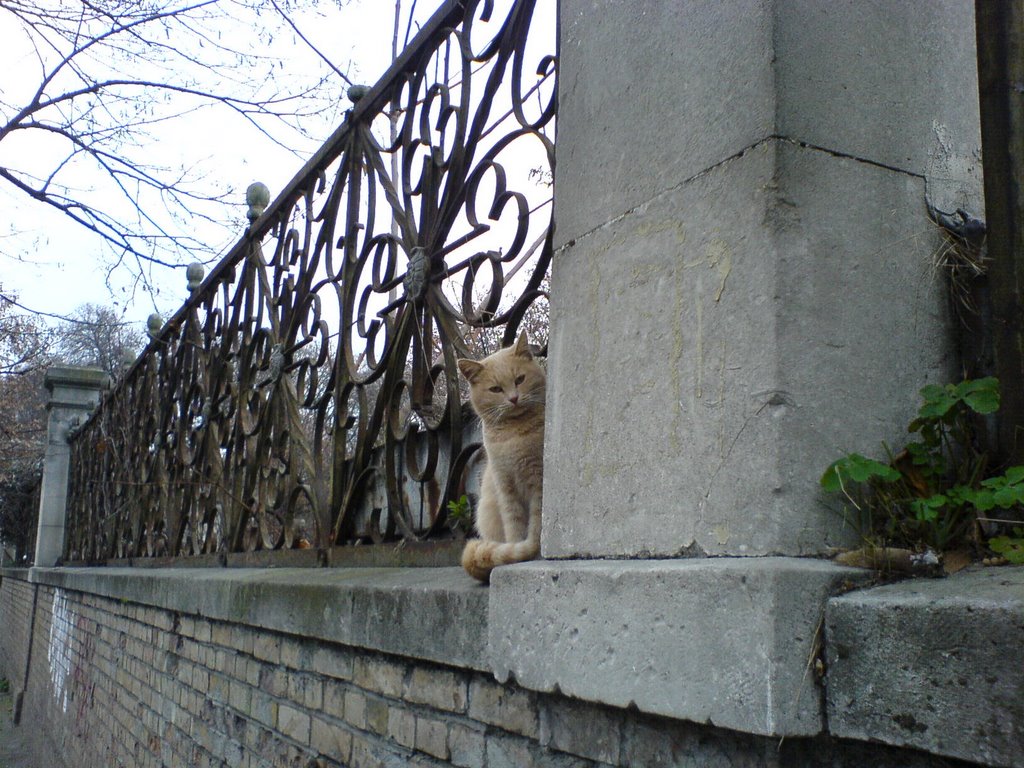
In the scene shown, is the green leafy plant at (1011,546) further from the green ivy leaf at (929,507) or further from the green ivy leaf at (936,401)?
the green ivy leaf at (936,401)

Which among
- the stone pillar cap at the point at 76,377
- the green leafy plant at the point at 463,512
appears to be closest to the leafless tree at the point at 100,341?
the stone pillar cap at the point at 76,377

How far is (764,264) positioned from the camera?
5.38 feet

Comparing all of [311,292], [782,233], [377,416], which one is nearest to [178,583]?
[311,292]

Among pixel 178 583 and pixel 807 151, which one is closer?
pixel 807 151

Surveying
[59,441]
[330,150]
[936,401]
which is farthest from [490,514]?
[59,441]

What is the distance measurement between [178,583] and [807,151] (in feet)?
16.2

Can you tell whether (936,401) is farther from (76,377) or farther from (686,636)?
(76,377)

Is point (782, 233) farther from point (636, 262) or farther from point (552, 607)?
point (552, 607)

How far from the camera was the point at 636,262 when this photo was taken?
6.48ft

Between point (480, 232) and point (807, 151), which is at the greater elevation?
point (480, 232)

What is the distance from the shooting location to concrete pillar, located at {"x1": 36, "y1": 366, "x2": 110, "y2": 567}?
1395 cm

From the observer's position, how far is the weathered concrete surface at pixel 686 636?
143 centimetres

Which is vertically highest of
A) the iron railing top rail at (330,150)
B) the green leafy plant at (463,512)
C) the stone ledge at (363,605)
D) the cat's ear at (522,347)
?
the iron railing top rail at (330,150)

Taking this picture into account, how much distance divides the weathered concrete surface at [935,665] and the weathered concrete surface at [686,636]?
0.18 ft
